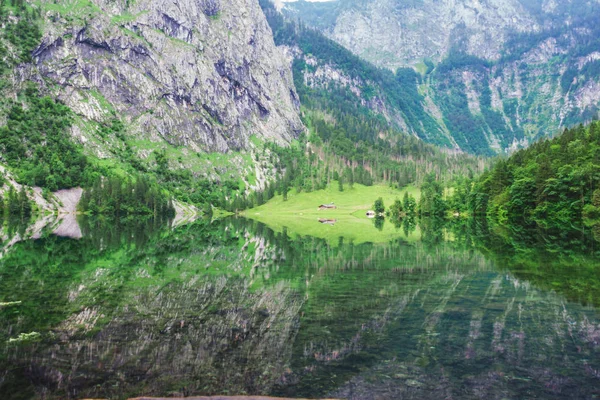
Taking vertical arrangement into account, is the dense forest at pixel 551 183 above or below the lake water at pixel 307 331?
above

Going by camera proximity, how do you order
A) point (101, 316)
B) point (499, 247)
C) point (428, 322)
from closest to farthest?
1. point (428, 322)
2. point (101, 316)
3. point (499, 247)

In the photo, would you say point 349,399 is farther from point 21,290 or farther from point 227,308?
point 21,290

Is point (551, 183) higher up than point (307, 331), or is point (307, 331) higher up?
point (551, 183)

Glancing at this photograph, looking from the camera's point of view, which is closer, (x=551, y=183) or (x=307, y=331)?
(x=307, y=331)

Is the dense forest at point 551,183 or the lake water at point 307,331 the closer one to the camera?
the lake water at point 307,331

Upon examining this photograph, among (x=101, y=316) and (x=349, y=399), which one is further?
(x=101, y=316)

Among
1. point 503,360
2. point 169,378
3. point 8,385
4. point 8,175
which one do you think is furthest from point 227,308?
point 8,175

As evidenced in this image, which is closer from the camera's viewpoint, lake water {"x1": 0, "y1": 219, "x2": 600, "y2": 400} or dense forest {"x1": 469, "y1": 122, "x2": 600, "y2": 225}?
lake water {"x1": 0, "y1": 219, "x2": 600, "y2": 400}

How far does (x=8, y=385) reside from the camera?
46.1 feet

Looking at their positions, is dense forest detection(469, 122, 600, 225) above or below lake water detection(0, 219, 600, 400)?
above

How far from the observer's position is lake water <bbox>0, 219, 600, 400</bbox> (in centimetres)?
1417

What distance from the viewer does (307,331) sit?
20062 millimetres

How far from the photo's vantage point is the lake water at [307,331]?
558 inches

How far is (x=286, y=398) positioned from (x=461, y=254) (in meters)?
39.9
